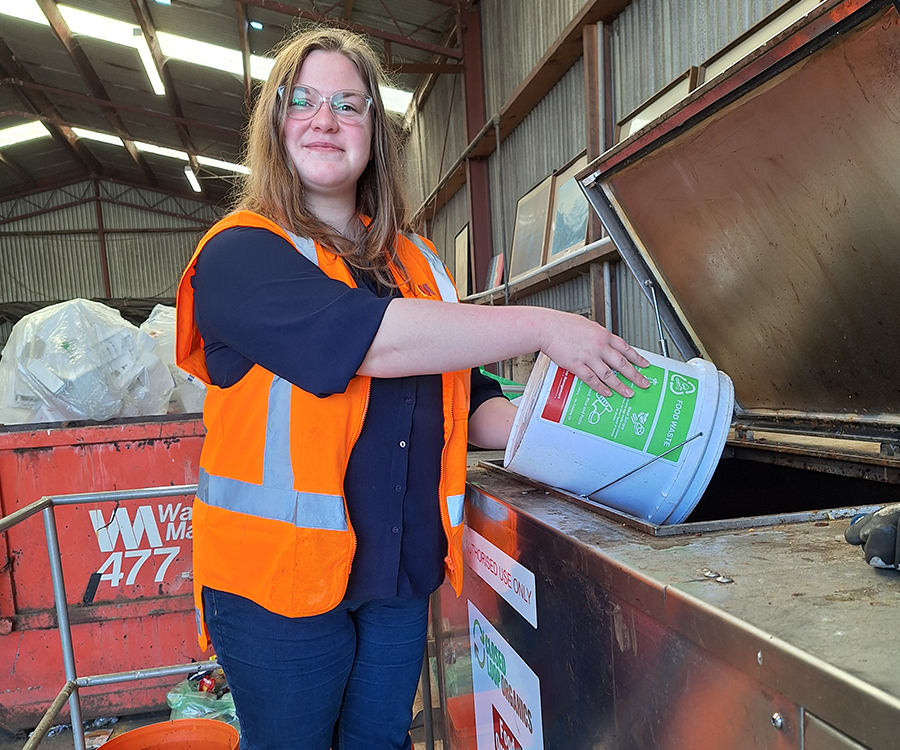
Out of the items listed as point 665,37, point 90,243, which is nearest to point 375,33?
point 665,37

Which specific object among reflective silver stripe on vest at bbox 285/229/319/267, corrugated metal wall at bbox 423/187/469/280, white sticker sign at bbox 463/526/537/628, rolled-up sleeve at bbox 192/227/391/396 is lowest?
white sticker sign at bbox 463/526/537/628

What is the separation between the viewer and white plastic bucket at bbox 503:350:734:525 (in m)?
1.11

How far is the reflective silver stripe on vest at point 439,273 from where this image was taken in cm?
132

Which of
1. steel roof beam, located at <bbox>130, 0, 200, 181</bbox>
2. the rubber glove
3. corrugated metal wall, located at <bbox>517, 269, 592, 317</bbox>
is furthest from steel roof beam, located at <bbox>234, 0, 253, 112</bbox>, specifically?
the rubber glove

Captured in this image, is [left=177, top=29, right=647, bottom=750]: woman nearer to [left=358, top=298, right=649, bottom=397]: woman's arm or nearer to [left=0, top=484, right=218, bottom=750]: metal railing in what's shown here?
[left=358, top=298, right=649, bottom=397]: woman's arm

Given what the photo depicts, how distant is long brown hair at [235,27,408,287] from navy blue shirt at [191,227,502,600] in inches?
2.9

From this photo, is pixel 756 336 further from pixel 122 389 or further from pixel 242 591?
pixel 122 389

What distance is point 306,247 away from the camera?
1.11 m

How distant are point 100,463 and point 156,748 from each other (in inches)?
52.9

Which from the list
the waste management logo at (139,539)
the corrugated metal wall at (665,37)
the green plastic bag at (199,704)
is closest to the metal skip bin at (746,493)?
the corrugated metal wall at (665,37)

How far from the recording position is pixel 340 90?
1170 millimetres

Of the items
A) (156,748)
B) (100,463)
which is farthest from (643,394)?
(100,463)

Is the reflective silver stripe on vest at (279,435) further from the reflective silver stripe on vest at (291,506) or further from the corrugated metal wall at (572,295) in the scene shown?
the corrugated metal wall at (572,295)

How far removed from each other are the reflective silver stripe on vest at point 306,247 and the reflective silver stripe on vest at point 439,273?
0.29 m
